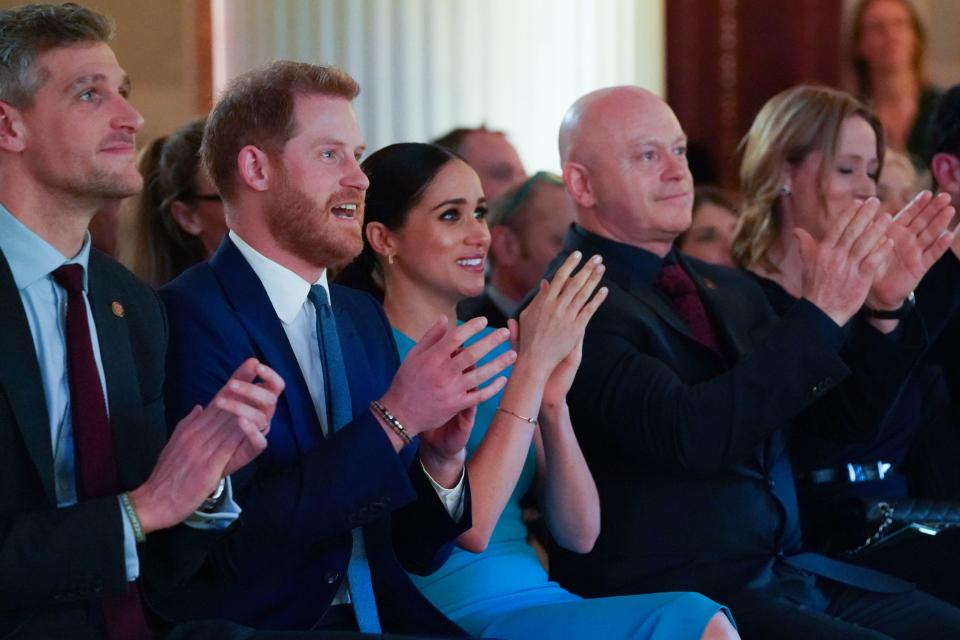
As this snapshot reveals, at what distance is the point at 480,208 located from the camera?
2.83 m

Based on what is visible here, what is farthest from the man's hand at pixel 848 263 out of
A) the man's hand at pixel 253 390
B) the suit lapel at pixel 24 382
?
the suit lapel at pixel 24 382

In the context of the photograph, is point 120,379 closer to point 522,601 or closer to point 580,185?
point 522,601

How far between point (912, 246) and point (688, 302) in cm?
Result: 44

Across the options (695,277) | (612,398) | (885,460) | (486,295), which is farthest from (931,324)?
(486,295)

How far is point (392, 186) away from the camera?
9.17 ft

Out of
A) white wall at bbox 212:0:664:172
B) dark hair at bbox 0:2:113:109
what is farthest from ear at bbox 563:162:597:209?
white wall at bbox 212:0:664:172

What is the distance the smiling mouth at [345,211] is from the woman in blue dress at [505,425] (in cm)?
34

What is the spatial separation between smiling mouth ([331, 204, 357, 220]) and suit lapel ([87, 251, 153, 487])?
1.37 ft

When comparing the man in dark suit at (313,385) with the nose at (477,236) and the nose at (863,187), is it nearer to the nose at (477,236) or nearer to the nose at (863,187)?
the nose at (477,236)

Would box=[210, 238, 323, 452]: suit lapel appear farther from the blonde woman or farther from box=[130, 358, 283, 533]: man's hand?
the blonde woman

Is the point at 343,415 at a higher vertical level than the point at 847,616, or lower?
higher

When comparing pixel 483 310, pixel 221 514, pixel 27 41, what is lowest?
pixel 483 310

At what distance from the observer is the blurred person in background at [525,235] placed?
3.98 m

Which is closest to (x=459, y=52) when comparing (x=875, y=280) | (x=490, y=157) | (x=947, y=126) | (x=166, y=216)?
(x=490, y=157)
